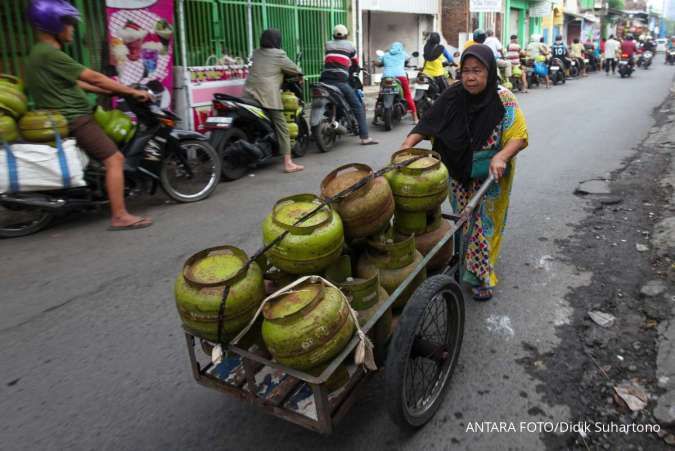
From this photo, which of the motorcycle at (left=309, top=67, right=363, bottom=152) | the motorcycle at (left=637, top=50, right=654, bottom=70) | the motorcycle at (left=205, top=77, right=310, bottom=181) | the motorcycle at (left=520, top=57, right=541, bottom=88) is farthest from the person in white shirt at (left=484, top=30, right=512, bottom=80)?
the motorcycle at (left=637, top=50, right=654, bottom=70)

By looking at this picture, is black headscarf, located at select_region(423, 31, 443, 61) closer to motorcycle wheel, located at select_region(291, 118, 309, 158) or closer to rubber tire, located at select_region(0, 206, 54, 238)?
A: motorcycle wheel, located at select_region(291, 118, 309, 158)

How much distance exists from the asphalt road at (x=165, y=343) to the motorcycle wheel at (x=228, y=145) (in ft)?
3.14

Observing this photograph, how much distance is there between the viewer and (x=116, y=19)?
7414mm

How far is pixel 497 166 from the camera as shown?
→ 316 cm

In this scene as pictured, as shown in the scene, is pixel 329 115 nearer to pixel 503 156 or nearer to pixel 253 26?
pixel 253 26

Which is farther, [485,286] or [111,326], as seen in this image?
[485,286]

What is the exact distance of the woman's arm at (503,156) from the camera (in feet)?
10.4

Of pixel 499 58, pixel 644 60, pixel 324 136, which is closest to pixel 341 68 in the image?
pixel 324 136

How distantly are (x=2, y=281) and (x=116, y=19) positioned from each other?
15.3ft

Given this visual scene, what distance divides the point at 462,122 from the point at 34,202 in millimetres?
3740

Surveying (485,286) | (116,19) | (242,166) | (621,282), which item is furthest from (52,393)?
(116,19)

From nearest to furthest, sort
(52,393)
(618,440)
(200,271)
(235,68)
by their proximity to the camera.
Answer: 1. (200,271)
2. (618,440)
3. (52,393)
4. (235,68)

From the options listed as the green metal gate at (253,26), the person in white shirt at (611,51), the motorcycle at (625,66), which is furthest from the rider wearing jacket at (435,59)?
the person in white shirt at (611,51)

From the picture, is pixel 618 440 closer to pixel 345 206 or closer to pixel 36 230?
pixel 345 206
